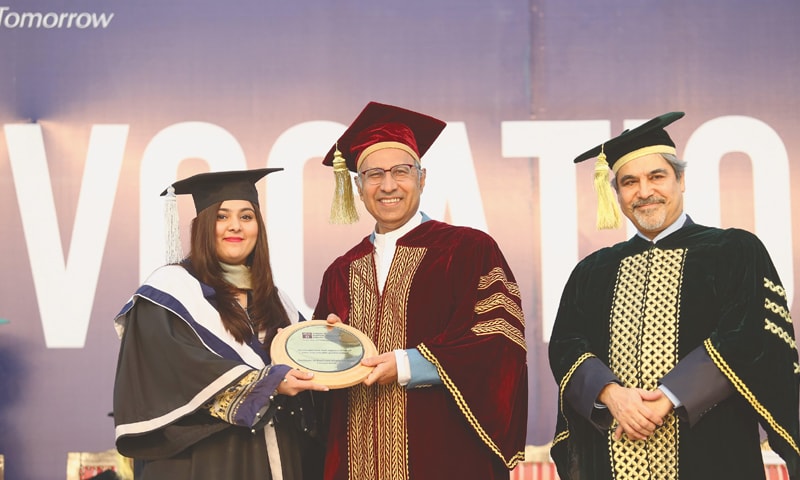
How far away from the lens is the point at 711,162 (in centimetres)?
498

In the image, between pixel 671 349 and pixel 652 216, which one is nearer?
pixel 671 349

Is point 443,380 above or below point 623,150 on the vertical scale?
below

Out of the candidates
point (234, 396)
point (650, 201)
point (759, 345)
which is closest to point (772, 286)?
point (759, 345)

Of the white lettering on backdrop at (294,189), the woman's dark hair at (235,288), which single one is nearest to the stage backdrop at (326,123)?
the white lettering on backdrop at (294,189)

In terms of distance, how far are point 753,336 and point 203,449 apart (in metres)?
1.94

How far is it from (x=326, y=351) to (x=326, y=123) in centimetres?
199

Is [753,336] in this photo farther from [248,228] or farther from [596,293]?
[248,228]

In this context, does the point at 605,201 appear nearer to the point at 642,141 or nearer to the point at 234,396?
the point at 642,141

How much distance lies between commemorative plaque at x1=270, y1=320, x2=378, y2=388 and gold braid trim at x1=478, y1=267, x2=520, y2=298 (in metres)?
0.47

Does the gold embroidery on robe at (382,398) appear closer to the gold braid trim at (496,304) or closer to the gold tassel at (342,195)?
the gold braid trim at (496,304)

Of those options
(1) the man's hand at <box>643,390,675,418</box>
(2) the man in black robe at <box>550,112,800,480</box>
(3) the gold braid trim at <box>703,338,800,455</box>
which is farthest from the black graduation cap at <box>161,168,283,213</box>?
(3) the gold braid trim at <box>703,338,800,455</box>

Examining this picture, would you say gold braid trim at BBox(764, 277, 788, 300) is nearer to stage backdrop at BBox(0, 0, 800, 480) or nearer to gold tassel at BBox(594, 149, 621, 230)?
gold tassel at BBox(594, 149, 621, 230)

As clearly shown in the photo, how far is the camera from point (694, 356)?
308 centimetres

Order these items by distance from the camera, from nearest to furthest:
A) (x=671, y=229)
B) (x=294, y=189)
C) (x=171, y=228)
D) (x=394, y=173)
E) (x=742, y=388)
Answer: (x=742, y=388), (x=671, y=229), (x=394, y=173), (x=171, y=228), (x=294, y=189)
